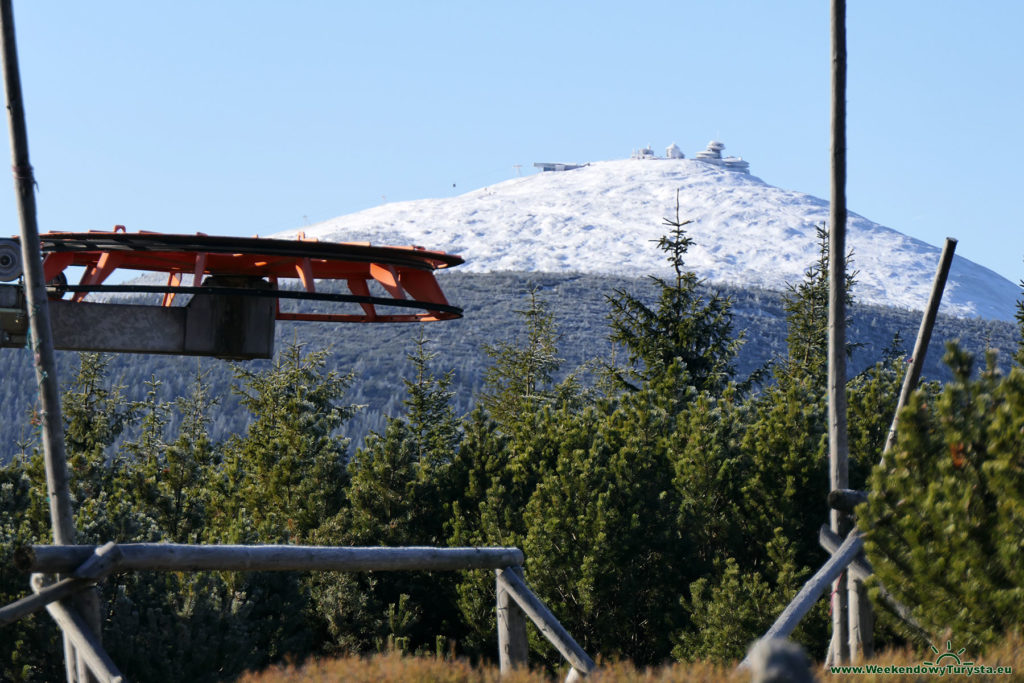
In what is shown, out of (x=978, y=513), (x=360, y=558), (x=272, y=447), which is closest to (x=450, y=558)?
(x=360, y=558)

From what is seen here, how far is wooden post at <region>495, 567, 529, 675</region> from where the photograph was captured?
29.2 ft

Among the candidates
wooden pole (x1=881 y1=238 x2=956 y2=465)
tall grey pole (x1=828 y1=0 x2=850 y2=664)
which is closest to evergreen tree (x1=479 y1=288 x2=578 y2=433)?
wooden pole (x1=881 y1=238 x2=956 y2=465)

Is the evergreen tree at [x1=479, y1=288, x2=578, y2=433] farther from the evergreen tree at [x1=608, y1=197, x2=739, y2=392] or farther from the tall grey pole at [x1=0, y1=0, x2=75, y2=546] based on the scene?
the tall grey pole at [x1=0, y1=0, x2=75, y2=546]

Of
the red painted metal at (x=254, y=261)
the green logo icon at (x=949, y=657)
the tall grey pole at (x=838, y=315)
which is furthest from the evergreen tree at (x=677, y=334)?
the red painted metal at (x=254, y=261)

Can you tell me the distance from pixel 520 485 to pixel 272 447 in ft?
32.8

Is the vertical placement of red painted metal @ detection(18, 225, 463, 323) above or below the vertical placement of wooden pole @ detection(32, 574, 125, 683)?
above

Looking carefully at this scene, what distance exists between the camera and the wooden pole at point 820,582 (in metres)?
9.21

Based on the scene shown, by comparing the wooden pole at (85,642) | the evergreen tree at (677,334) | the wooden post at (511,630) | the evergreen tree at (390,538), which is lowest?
the evergreen tree at (390,538)

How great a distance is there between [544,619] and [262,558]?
6.52ft

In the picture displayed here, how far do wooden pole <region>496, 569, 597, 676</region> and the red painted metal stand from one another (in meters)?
1.96

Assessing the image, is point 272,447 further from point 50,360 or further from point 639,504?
point 50,360

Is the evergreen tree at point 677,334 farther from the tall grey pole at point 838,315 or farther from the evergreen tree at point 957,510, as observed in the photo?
the evergreen tree at point 957,510

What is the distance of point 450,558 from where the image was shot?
8.54m

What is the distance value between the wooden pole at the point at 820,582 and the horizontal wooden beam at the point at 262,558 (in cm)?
203
